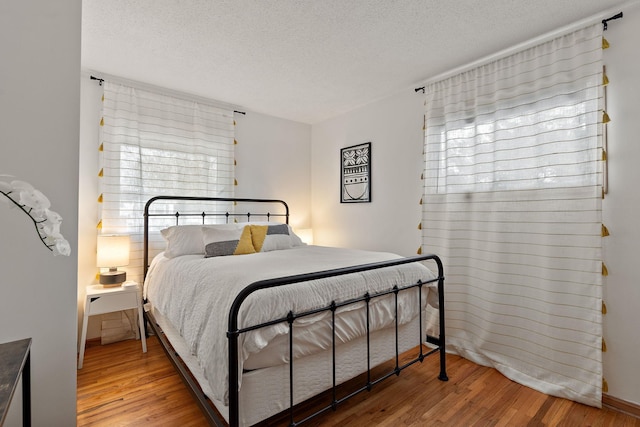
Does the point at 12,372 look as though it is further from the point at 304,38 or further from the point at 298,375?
the point at 304,38

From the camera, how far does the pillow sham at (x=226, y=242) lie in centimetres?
256

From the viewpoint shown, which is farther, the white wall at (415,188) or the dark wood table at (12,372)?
the white wall at (415,188)

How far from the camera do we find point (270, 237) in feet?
9.71

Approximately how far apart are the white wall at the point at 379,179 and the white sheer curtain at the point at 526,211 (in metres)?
0.29

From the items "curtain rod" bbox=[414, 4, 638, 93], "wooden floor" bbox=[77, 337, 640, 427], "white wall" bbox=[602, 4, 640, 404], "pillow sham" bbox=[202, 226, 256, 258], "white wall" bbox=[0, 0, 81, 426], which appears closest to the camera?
"white wall" bbox=[0, 0, 81, 426]

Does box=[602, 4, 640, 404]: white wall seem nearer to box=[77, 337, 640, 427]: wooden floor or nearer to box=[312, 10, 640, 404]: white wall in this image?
box=[312, 10, 640, 404]: white wall

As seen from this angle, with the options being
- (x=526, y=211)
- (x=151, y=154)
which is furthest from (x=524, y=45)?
(x=151, y=154)

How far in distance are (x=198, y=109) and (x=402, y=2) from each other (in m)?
2.32

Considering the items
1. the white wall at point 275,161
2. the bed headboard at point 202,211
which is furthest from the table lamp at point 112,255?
the white wall at point 275,161

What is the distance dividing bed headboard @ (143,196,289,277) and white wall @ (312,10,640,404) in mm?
766

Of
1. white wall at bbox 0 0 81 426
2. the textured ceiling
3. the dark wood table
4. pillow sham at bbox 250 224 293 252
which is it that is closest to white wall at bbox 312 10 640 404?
the textured ceiling

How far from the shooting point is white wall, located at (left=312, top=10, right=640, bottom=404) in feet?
6.07

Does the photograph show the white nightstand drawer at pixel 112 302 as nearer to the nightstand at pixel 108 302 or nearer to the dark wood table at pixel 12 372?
the nightstand at pixel 108 302

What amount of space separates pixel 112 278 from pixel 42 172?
1583 millimetres
